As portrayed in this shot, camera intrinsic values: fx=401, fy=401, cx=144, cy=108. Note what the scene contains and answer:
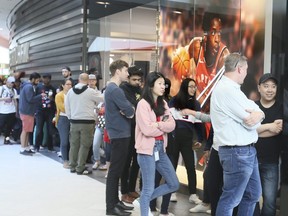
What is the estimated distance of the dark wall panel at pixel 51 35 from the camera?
7621 millimetres

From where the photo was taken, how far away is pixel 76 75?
24.9ft

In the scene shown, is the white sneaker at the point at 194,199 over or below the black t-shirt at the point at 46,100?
below

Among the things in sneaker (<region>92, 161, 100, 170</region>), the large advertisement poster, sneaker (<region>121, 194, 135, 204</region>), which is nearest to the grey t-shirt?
sneaker (<region>121, 194, 135, 204</region>)

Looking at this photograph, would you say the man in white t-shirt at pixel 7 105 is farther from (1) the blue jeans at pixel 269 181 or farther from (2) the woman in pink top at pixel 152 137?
(1) the blue jeans at pixel 269 181

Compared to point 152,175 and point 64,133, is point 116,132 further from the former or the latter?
point 64,133

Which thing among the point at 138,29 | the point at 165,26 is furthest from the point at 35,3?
the point at 165,26

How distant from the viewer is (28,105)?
7449 millimetres

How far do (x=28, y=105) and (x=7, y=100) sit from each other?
1.61 m

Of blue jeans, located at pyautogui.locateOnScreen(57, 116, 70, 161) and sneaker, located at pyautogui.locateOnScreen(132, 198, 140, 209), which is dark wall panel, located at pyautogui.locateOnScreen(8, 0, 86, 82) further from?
sneaker, located at pyautogui.locateOnScreen(132, 198, 140, 209)

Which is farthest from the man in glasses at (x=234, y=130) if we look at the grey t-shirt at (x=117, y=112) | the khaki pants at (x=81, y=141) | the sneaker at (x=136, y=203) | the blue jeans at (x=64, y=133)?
the blue jeans at (x=64, y=133)

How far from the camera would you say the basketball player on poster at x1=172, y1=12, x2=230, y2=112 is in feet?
17.4

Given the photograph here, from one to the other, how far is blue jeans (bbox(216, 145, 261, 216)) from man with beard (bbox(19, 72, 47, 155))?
5229 mm

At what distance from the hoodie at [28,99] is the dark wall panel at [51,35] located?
2.78ft

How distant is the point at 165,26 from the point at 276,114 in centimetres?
346
